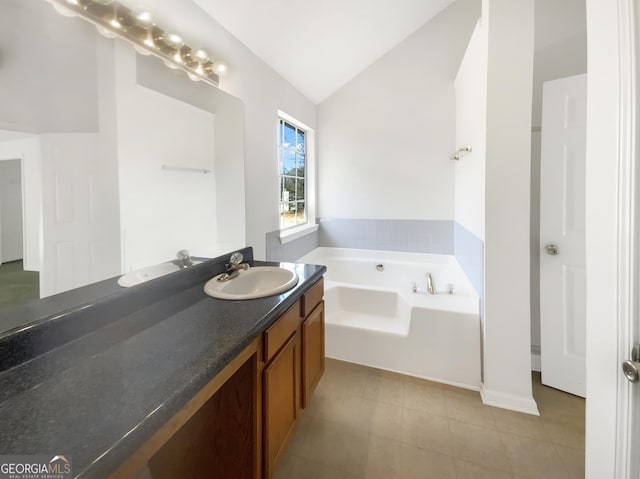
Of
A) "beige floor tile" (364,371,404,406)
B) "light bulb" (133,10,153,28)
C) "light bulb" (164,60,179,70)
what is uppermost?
"light bulb" (133,10,153,28)

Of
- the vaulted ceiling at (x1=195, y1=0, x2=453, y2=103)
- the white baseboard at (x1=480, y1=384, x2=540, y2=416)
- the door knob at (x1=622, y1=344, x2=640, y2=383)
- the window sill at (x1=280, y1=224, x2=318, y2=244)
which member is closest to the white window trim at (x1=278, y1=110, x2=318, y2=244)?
the window sill at (x1=280, y1=224, x2=318, y2=244)

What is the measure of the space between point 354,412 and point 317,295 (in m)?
0.76

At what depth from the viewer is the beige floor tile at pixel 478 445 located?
1368 mm

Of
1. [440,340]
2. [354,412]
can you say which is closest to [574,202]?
[440,340]

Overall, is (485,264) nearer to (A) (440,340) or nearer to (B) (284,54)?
(A) (440,340)

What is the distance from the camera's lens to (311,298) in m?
1.54

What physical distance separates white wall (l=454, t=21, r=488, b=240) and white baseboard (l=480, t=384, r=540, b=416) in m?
0.98

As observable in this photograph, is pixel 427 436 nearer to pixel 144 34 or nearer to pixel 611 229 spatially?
pixel 611 229

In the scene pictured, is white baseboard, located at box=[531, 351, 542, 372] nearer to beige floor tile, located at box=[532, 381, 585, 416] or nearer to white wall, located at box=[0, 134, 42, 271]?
beige floor tile, located at box=[532, 381, 585, 416]

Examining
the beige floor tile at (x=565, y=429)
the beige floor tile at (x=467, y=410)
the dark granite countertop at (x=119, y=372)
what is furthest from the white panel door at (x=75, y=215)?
the beige floor tile at (x=565, y=429)

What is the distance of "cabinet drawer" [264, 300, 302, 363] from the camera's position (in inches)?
41.7

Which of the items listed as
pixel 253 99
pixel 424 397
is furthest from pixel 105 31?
pixel 424 397

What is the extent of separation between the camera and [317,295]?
163cm

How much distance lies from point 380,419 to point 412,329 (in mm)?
638
